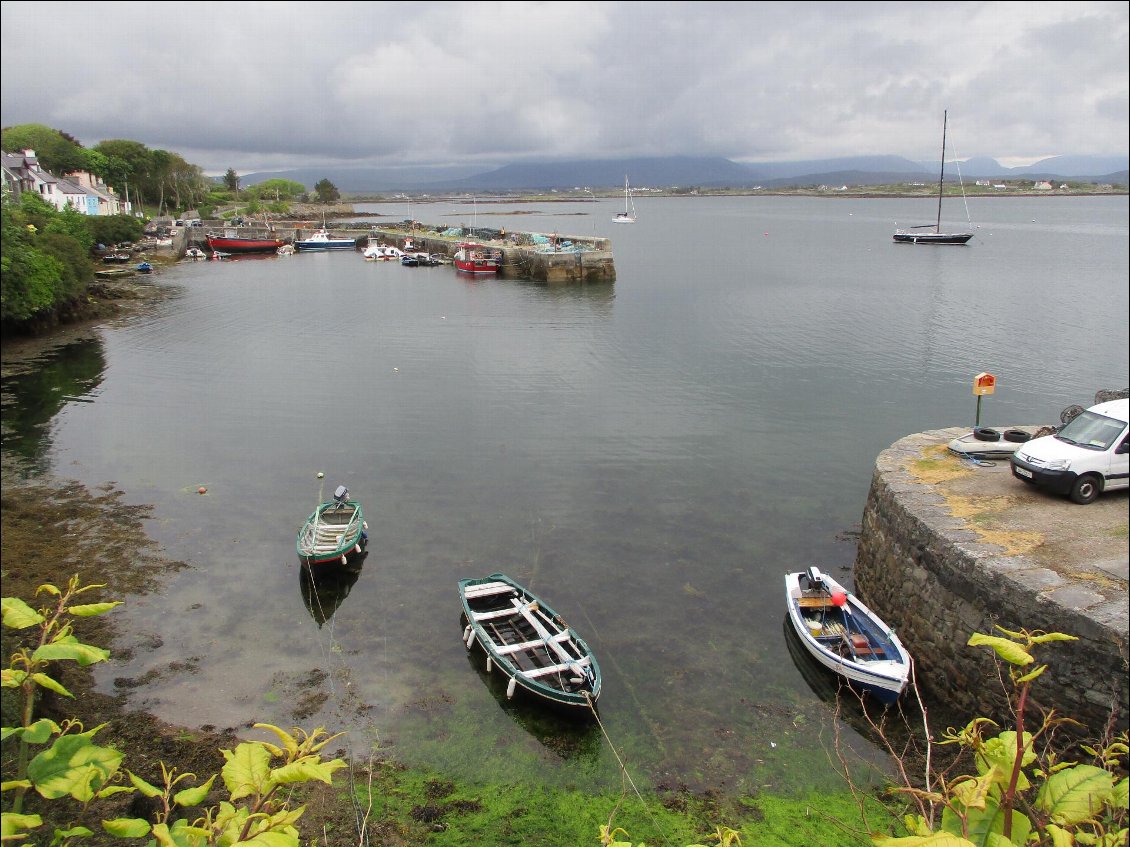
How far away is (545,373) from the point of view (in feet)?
124

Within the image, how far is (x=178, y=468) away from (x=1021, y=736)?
86.8ft

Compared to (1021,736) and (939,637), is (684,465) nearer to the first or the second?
(939,637)

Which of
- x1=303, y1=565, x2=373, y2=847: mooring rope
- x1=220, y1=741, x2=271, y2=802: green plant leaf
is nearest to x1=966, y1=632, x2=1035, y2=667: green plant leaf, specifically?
x1=220, y1=741, x2=271, y2=802: green plant leaf

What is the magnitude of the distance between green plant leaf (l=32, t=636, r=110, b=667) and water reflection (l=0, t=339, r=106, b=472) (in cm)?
2618

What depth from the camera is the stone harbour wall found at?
426 inches

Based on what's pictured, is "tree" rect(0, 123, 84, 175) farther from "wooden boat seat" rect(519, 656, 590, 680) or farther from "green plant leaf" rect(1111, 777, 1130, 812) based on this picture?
"green plant leaf" rect(1111, 777, 1130, 812)

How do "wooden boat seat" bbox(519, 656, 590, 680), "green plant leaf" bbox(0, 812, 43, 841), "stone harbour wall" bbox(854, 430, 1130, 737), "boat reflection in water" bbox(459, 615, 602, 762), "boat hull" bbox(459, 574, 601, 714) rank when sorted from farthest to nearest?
"wooden boat seat" bbox(519, 656, 590, 680), "boat hull" bbox(459, 574, 601, 714), "boat reflection in water" bbox(459, 615, 602, 762), "stone harbour wall" bbox(854, 430, 1130, 737), "green plant leaf" bbox(0, 812, 43, 841)

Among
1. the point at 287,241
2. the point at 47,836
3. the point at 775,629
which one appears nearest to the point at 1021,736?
the point at 47,836

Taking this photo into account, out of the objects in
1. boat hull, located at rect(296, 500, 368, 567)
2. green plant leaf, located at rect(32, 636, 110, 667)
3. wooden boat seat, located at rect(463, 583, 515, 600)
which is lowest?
wooden boat seat, located at rect(463, 583, 515, 600)

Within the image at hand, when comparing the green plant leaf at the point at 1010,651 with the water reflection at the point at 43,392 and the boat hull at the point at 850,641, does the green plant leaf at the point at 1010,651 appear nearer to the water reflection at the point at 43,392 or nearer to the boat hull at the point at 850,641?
the boat hull at the point at 850,641

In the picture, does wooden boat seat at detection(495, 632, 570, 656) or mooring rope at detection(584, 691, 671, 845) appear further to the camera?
wooden boat seat at detection(495, 632, 570, 656)

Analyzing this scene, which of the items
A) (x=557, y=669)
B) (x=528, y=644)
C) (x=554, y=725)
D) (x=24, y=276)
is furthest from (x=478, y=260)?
(x=554, y=725)

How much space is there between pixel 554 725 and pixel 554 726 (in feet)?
0.10

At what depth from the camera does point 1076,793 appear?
111 inches
